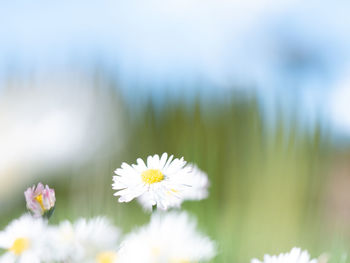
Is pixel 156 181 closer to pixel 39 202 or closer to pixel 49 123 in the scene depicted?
pixel 39 202

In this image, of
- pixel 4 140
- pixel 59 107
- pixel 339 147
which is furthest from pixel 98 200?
pixel 4 140

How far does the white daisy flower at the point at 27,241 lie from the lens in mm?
309

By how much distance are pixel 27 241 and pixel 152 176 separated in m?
0.11

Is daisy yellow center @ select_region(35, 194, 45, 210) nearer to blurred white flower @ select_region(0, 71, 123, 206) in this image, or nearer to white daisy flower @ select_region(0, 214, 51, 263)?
white daisy flower @ select_region(0, 214, 51, 263)

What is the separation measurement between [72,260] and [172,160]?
15cm

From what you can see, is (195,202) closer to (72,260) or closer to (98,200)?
(98,200)

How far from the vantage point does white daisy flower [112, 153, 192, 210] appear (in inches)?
15.0

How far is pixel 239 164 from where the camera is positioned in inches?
35.8

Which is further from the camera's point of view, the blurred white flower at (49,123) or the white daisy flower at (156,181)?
the blurred white flower at (49,123)

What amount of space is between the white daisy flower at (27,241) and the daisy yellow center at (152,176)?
0.09 metres

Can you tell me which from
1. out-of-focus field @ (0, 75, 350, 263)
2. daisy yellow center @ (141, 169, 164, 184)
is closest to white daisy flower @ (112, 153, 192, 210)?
daisy yellow center @ (141, 169, 164, 184)

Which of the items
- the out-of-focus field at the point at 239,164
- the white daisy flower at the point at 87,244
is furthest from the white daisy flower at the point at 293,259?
the out-of-focus field at the point at 239,164

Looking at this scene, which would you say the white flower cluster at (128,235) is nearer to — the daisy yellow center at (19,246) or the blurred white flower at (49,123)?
the daisy yellow center at (19,246)

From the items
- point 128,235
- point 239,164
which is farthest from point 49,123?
point 128,235
